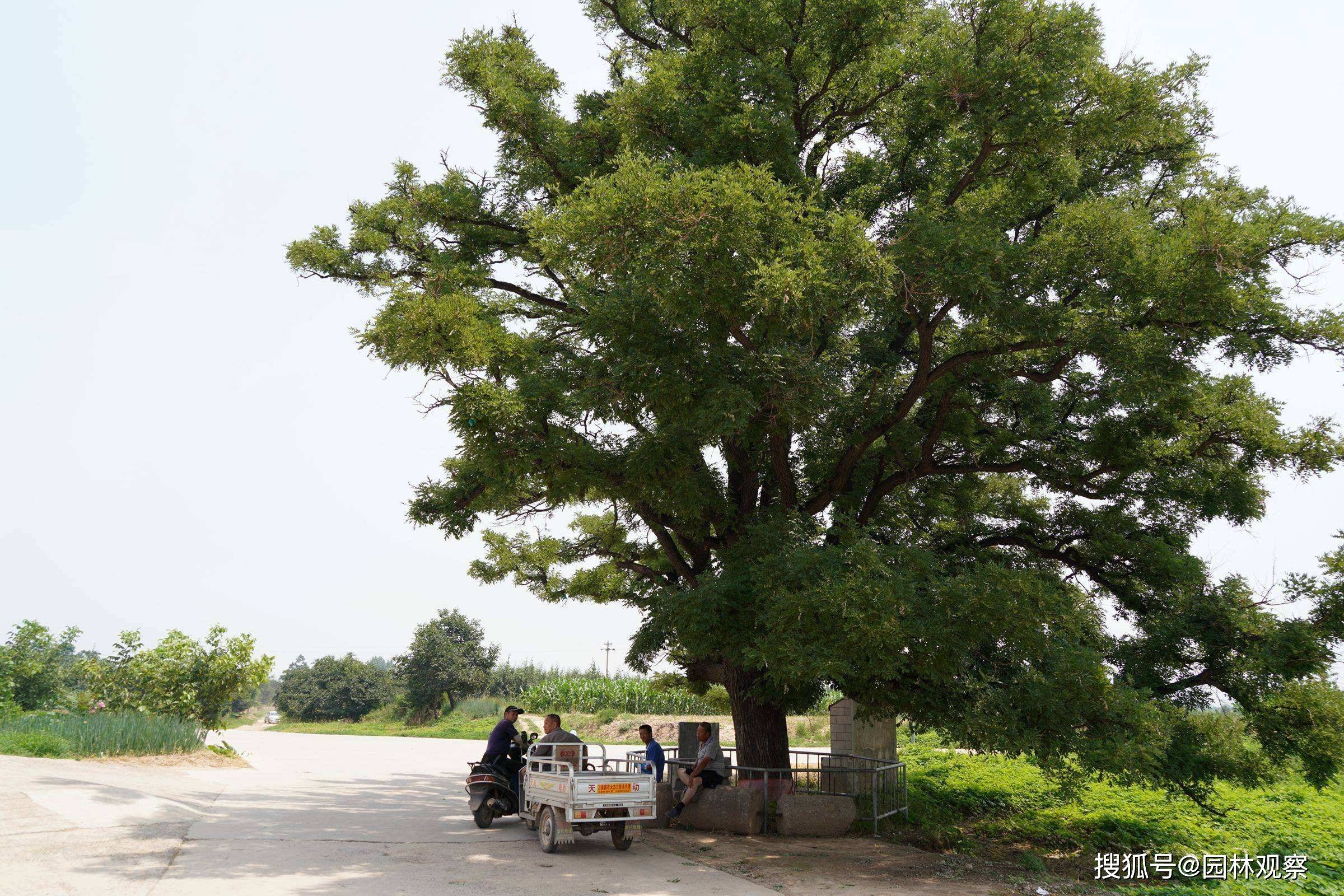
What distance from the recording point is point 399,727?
45094mm

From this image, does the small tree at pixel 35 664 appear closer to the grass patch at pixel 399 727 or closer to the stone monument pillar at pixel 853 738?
the grass patch at pixel 399 727

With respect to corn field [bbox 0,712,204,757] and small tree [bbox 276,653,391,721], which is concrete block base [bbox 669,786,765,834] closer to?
corn field [bbox 0,712,204,757]

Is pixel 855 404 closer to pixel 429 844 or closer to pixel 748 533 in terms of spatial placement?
pixel 748 533

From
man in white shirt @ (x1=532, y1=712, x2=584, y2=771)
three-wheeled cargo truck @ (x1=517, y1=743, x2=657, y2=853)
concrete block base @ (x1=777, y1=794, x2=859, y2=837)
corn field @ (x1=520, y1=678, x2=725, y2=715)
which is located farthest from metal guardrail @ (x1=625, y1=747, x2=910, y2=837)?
corn field @ (x1=520, y1=678, x2=725, y2=715)

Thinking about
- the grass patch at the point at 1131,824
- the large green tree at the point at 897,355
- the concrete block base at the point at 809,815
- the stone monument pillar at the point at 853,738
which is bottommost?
the grass patch at the point at 1131,824

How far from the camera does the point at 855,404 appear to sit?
43.3 feet

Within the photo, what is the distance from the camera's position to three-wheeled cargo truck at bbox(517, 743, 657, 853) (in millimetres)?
10438

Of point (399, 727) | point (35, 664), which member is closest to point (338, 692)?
point (399, 727)

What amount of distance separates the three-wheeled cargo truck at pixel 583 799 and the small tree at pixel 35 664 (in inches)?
881

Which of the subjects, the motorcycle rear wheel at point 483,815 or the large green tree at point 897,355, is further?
the motorcycle rear wheel at point 483,815

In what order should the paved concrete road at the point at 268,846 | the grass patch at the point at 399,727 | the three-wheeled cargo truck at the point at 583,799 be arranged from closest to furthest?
the paved concrete road at the point at 268,846 → the three-wheeled cargo truck at the point at 583,799 → the grass patch at the point at 399,727

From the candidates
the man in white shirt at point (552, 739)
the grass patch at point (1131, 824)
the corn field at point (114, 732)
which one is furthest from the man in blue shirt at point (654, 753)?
the corn field at point (114, 732)

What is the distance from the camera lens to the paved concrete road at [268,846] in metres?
8.35

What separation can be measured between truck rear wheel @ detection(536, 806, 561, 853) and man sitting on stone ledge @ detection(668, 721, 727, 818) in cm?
307
